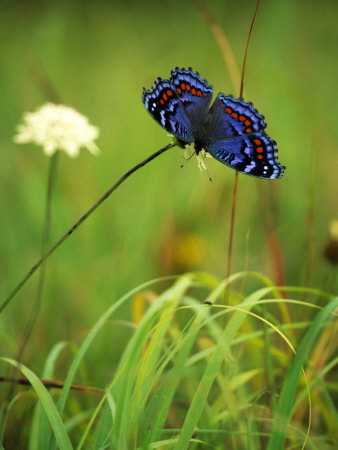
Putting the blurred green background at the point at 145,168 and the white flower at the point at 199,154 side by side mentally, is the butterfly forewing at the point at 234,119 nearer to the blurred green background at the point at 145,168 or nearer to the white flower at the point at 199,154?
the white flower at the point at 199,154

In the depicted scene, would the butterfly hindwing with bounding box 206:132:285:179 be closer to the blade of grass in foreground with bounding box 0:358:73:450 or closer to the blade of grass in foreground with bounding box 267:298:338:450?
the blade of grass in foreground with bounding box 267:298:338:450

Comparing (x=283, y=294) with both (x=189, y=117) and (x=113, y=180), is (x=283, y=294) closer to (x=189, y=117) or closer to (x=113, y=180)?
(x=189, y=117)

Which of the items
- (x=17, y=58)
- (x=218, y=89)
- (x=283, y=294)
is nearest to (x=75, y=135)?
(x=283, y=294)

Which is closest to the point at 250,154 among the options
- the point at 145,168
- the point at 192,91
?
the point at 192,91

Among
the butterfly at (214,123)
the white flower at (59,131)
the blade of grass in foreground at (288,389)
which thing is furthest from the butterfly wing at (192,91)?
the blade of grass in foreground at (288,389)

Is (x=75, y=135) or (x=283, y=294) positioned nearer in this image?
(x=75, y=135)
